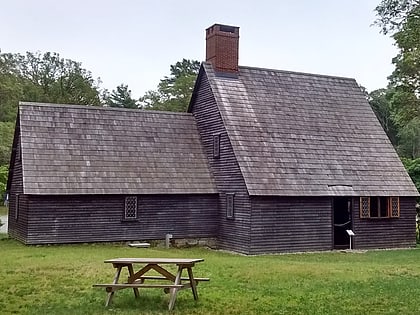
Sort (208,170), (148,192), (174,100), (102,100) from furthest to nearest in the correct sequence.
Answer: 1. (102,100)
2. (174,100)
3. (208,170)
4. (148,192)

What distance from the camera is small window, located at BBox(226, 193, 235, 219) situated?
74.7 feet

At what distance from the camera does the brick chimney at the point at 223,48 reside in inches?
989

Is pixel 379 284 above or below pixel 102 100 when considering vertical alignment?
below

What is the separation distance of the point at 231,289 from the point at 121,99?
55569 millimetres

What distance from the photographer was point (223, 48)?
994 inches

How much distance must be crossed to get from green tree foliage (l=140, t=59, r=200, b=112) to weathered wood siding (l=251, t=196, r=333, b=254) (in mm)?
34988

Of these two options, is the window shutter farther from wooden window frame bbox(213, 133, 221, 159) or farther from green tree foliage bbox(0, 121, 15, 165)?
green tree foliage bbox(0, 121, 15, 165)

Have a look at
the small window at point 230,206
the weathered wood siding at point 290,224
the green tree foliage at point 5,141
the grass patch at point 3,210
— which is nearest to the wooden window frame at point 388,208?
the weathered wood siding at point 290,224

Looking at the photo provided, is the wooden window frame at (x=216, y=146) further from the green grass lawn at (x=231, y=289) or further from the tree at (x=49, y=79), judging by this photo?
the tree at (x=49, y=79)

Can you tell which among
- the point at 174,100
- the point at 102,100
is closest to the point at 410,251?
the point at 174,100

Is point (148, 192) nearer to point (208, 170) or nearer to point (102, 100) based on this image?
point (208, 170)

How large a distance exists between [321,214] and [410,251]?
11.9 feet

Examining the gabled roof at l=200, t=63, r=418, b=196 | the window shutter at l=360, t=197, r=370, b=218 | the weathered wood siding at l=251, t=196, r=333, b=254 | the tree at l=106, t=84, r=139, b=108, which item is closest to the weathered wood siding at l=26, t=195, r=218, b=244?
the weathered wood siding at l=251, t=196, r=333, b=254

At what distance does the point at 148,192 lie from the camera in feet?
73.3
